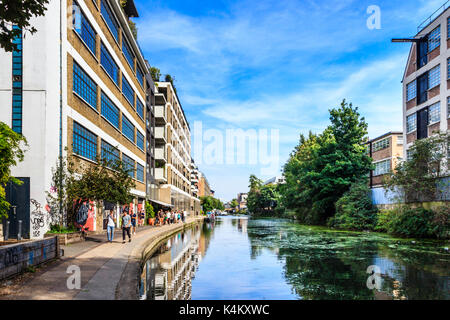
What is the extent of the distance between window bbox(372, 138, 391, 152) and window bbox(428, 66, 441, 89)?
53.4 ft

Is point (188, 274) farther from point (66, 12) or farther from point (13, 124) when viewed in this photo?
point (66, 12)

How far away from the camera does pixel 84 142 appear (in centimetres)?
2109

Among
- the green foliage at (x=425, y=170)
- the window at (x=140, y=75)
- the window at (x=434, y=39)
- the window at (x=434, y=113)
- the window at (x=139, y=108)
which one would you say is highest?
the window at (x=434, y=39)

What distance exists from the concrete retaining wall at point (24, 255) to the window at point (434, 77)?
30.7 metres

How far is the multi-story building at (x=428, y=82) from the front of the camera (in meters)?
29.4

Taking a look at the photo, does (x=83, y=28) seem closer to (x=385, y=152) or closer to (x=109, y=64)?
(x=109, y=64)

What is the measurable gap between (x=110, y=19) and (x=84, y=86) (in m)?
8.47

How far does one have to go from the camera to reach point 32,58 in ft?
56.6

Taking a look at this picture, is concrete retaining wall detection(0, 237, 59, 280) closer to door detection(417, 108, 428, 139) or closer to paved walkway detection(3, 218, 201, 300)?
paved walkway detection(3, 218, 201, 300)

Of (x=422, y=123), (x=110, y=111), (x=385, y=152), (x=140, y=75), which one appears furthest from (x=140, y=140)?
(x=385, y=152)

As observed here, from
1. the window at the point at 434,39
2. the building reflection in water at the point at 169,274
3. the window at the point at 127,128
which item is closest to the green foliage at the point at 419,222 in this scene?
the window at the point at 434,39

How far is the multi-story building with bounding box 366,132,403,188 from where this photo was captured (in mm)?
46156

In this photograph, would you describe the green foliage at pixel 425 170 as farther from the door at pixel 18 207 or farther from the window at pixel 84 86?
the door at pixel 18 207
